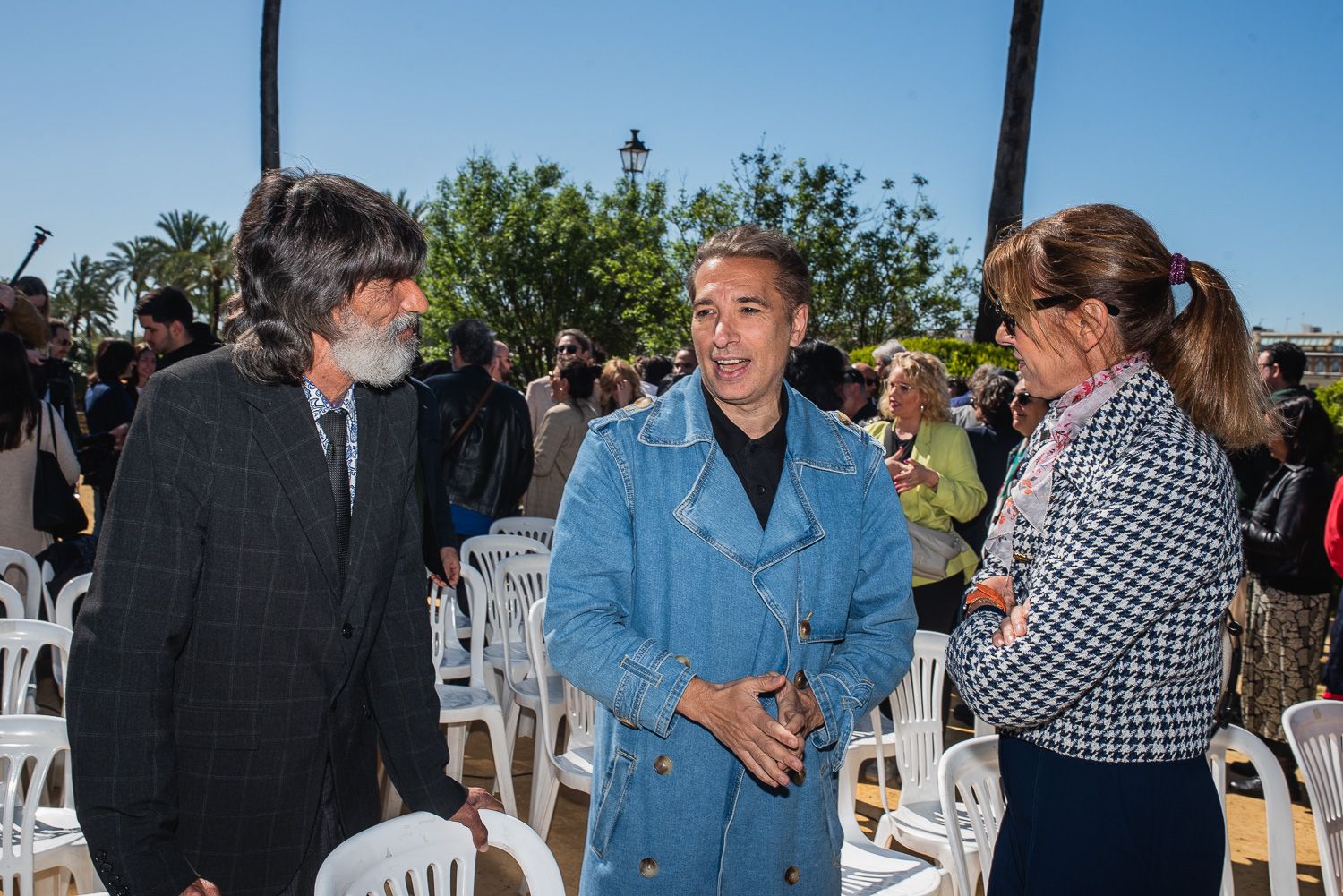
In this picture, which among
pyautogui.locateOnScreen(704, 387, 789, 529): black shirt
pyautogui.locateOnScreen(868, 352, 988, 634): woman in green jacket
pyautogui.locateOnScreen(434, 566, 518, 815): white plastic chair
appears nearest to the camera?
pyautogui.locateOnScreen(704, 387, 789, 529): black shirt

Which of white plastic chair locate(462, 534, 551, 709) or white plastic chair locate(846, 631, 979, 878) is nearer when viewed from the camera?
white plastic chair locate(846, 631, 979, 878)

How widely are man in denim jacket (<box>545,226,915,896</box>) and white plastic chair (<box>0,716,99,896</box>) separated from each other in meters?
1.25

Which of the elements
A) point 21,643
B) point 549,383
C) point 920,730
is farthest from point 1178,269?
point 549,383

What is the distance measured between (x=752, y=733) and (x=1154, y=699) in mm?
671

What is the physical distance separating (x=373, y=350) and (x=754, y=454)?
0.77 meters

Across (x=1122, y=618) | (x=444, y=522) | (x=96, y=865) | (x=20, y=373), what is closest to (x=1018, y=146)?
(x=444, y=522)

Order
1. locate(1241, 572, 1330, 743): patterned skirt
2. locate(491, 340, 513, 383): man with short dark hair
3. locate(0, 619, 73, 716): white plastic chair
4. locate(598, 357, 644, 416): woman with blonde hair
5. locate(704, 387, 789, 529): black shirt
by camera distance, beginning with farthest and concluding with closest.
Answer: locate(598, 357, 644, 416): woman with blonde hair, locate(491, 340, 513, 383): man with short dark hair, locate(1241, 572, 1330, 743): patterned skirt, locate(0, 619, 73, 716): white plastic chair, locate(704, 387, 789, 529): black shirt

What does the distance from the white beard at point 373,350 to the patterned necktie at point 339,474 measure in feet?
0.31

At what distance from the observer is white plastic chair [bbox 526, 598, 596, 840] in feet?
12.3

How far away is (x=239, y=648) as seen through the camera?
173 cm

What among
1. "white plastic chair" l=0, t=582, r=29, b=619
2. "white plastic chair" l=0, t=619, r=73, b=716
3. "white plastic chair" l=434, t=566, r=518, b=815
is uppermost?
"white plastic chair" l=0, t=582, r=29, b=619

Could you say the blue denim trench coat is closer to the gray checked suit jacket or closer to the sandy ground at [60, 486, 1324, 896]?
the gray checked suit jacket

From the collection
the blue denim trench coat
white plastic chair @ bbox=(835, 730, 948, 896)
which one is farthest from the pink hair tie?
white plastic chair @ bbox=(835, 730, 948, 896)

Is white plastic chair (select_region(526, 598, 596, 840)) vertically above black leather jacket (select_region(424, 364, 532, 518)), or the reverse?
black leather jacket (select_region(424, 364, 532, 518))
